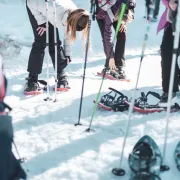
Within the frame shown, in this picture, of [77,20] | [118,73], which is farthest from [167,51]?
[118,73]

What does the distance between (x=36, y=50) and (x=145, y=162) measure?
2718mm

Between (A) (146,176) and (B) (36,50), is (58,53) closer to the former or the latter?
(B) (36,50)

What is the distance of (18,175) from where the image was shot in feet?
8.58

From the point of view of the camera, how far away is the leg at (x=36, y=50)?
16.7 ft

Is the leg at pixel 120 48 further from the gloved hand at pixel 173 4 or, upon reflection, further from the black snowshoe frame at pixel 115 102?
the gloved hand at pixel 173 4

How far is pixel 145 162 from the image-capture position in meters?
2.99

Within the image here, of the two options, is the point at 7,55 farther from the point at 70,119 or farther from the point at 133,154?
the point at 133,154

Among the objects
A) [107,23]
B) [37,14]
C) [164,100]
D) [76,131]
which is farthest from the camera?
[107,23]

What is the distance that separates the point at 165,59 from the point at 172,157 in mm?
1299

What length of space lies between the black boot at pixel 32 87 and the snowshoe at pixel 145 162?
2.48m

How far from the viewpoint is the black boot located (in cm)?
530

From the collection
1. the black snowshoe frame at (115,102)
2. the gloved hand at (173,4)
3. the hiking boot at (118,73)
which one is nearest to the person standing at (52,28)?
the black snowshoe frame at (115,102)

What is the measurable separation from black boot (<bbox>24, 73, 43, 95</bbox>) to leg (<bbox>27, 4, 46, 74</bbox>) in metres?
0.10

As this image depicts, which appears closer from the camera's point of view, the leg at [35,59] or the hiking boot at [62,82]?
the leg at [35,59]
